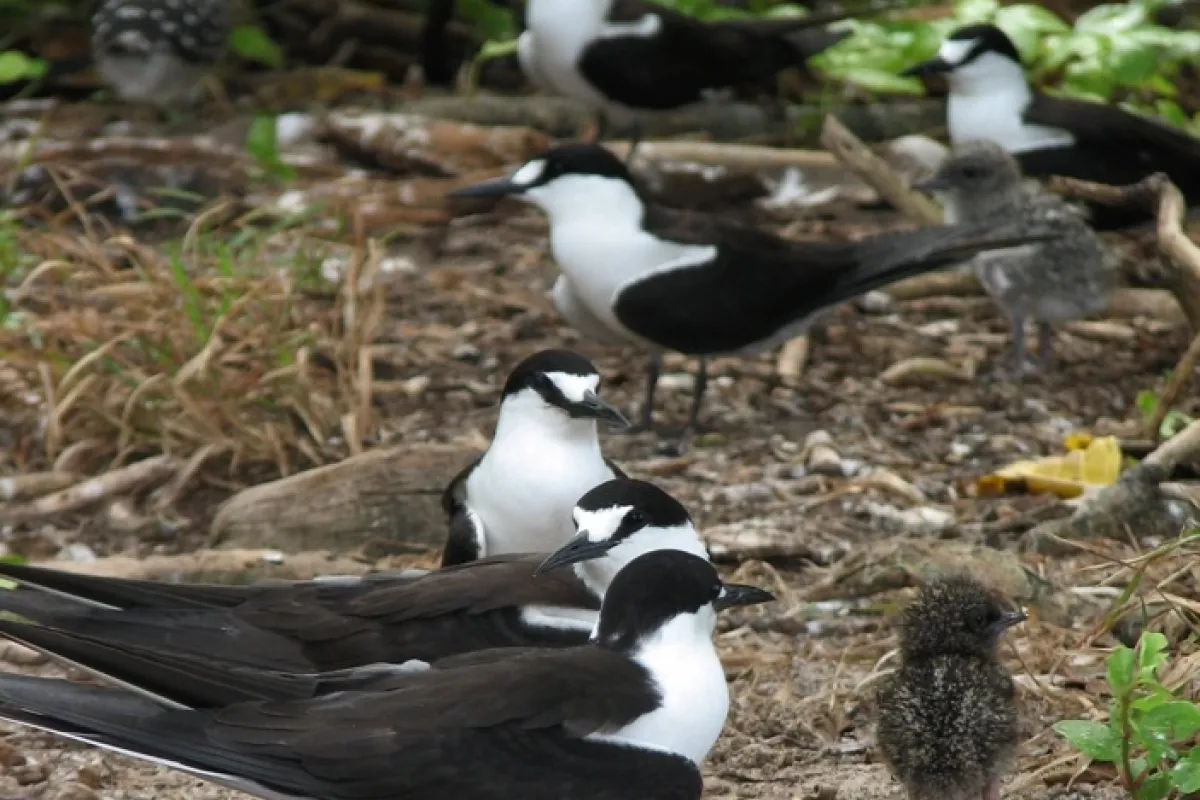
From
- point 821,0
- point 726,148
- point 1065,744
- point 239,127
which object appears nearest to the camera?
point 1065,744

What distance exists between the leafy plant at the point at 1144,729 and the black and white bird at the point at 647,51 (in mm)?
5602

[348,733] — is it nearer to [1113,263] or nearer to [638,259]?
[638,259]

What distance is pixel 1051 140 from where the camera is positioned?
7762mm

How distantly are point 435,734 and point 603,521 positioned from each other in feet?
2.72

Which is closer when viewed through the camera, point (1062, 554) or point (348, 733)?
point (348, 733)

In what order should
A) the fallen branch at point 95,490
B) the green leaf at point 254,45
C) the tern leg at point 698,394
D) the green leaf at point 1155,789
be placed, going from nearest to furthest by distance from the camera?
the green leaf at point 1155,789
the fallen branch at point 95,490
the tern leg at point 698,394
the green leaf at point 254,45

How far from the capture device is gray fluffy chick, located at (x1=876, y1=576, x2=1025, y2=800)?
368 centimetres

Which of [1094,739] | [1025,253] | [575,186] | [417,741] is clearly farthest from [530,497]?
[1025,253]

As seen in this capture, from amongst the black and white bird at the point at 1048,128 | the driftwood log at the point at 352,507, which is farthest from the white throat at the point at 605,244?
the black and white bird at the point at 1048,128

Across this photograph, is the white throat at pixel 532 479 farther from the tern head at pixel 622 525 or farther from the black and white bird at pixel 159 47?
the black and white bird at pixel 159 47

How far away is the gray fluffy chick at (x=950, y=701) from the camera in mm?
3682

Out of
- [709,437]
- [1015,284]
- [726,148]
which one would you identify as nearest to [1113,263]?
[1015,284]

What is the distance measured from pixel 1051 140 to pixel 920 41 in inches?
46.2

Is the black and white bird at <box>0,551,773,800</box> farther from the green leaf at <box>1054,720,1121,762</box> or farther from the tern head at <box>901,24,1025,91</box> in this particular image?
the tern head at <box>901,24,1025,91</box>
